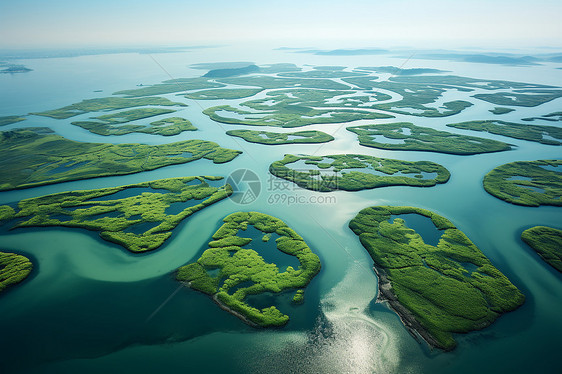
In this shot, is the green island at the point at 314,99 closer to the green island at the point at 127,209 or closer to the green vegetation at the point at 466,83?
the green vegetation at the point at 466,83

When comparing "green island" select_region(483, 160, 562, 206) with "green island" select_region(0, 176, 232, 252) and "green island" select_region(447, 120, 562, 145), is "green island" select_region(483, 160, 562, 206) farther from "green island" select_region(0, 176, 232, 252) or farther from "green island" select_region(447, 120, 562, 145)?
"green island" select_region(0, 176, 232, 252)

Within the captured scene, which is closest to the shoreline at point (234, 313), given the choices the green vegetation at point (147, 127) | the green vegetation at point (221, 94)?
the green vegetation at point (147, 127)

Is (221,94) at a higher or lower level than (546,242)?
higher

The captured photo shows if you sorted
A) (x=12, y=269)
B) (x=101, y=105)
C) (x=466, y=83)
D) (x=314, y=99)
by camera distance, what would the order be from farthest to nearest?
1. (x=466, y=83)
2. (x=314, y=99)
3. (x=101, y=105)
4. (x=12, y=269)

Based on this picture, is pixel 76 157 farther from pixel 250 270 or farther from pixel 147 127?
pixel 250 270

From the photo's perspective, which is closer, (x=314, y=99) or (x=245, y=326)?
(x=245, y=326)

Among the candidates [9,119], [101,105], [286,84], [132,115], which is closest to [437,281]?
[132,115]

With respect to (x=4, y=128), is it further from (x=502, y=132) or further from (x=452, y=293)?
(x=502, y=132)
